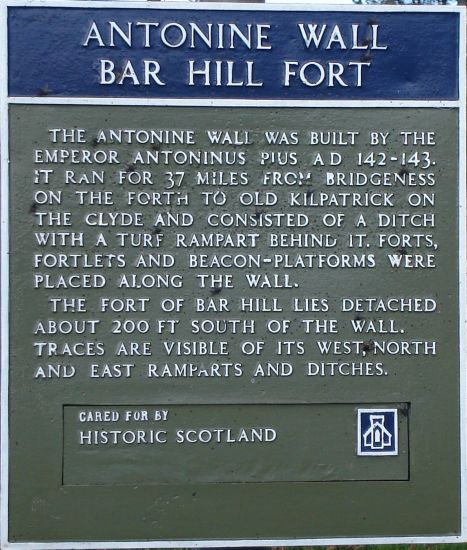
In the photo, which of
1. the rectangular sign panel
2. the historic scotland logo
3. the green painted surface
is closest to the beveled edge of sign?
the rectangular sign panel

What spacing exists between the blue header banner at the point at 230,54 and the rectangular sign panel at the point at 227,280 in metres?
0.01

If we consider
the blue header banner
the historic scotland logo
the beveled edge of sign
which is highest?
the beveled edge of sign

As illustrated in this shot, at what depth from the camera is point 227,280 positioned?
5.27m

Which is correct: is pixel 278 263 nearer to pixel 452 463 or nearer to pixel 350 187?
pixel 350 187

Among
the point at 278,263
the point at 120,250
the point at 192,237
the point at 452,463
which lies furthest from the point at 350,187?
the point at 452,463

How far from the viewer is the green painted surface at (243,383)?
5238 millimetres

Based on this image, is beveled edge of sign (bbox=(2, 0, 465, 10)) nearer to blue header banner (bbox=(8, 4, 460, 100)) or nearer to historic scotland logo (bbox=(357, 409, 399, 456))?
blue header banner (bbox=(8, 4, 460, 100))

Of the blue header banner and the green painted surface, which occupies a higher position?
the blue header banner

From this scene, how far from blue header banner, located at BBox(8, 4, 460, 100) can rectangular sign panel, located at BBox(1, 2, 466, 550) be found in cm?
1

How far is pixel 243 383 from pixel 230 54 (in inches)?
77.3

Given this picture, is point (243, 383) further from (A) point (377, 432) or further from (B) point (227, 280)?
(A) point (377, 432)

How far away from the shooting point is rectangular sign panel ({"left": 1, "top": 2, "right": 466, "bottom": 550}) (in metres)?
5.24

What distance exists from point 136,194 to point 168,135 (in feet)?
1.30

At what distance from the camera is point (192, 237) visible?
5.28 m
